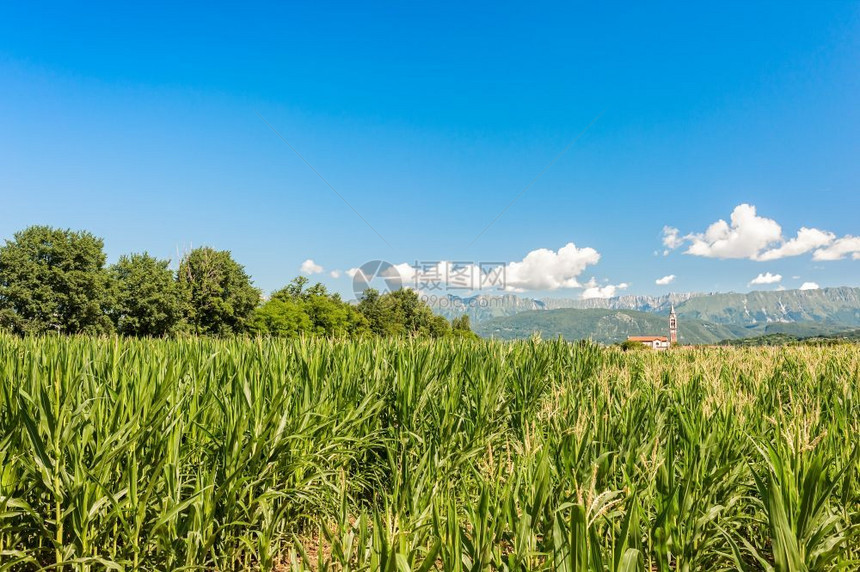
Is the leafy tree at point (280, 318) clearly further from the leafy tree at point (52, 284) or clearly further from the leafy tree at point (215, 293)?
the leafy tree at point (52, 284)

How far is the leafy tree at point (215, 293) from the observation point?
49.9 meters

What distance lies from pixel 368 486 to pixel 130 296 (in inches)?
1916

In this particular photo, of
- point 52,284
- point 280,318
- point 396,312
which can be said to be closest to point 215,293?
point 280,318

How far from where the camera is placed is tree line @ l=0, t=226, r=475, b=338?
40188 millimetres

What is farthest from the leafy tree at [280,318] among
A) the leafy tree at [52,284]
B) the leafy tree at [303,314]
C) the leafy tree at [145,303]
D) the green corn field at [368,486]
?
the green corn field at [368,486]

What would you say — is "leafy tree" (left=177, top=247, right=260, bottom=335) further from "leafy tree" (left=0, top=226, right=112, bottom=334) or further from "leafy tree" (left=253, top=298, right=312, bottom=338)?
"leafy tree" (left=0, top=226, right=112, bottom=334)

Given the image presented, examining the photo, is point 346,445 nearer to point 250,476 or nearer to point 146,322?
point 250,476

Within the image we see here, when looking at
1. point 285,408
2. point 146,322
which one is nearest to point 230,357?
point 285,408

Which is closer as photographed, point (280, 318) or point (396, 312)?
point (280, 318)

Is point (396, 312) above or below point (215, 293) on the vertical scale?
below

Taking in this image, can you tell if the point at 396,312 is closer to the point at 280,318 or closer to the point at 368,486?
the point at 280,318

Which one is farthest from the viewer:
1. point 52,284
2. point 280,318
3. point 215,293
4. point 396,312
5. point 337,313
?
point 396,312

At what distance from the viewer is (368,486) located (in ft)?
14.9

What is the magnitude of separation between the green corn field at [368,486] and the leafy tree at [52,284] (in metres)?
43.1
